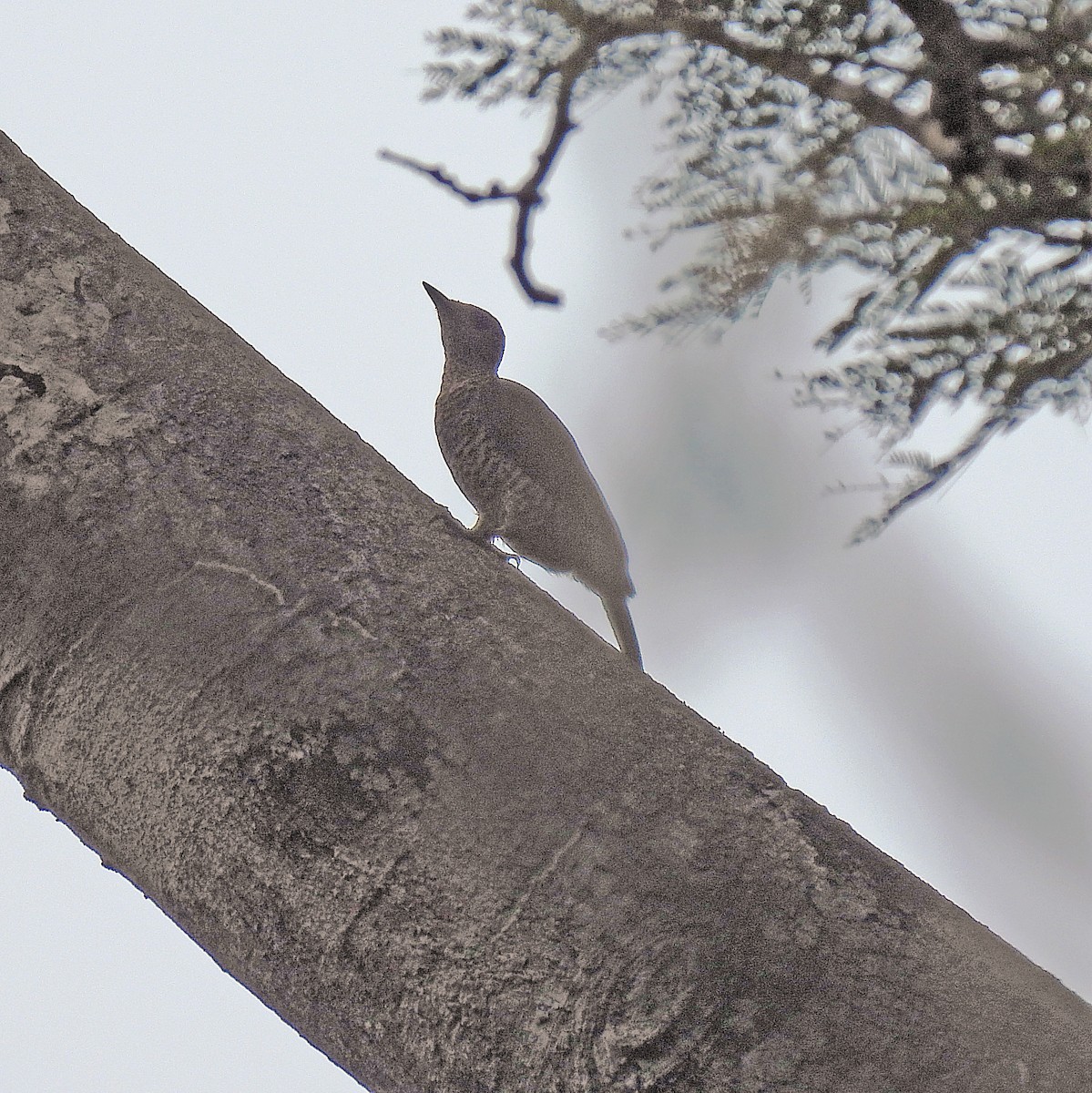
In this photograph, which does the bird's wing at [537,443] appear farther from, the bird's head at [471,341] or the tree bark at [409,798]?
the tree bark at [409,798]

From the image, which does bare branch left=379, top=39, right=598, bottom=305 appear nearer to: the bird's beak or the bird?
the bird

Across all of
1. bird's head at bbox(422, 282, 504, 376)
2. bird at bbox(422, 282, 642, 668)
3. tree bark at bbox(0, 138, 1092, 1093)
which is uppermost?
bird's head at bbox(422, 282, 504, 376)

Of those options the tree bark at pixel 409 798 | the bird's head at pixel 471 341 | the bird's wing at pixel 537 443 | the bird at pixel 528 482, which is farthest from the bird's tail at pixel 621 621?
the tree bark at pixel 409 798

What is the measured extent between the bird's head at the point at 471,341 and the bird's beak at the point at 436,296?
6cm

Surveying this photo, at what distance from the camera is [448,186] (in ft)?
5.12

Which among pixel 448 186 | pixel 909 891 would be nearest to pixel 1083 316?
pixel 448 186

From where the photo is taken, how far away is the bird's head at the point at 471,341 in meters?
2.39

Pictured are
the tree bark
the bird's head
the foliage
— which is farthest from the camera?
the bird's head

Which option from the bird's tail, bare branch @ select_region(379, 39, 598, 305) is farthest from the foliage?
the bird's tail

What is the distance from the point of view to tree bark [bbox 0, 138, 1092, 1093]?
0.68 m

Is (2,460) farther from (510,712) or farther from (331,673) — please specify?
(510,712)

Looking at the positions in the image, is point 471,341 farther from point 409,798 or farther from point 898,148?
point 409,798

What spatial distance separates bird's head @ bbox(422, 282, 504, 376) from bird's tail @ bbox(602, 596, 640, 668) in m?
0.62

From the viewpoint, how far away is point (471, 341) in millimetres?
2408
